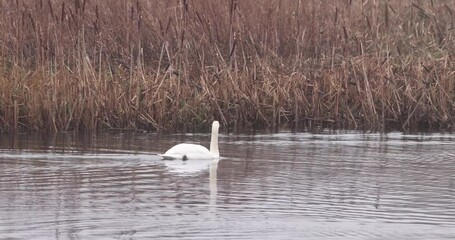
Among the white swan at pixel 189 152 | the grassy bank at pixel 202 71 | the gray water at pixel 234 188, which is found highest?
the grassy bank at pixel 202 71

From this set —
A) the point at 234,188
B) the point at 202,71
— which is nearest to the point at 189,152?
the point at 234,188

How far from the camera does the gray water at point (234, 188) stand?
27.9 feet

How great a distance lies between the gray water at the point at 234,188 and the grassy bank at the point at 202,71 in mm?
503

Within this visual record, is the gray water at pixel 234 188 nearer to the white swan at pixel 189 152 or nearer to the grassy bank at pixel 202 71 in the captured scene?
the white swan at pixel 189 152

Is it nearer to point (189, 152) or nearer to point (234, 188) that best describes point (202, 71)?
point (189, 152)

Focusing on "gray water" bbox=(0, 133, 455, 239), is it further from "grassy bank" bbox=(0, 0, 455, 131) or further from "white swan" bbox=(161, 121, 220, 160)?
"grassy bank" bbox=(0, 0, 455, 131)

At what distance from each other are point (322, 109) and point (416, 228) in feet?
23.9

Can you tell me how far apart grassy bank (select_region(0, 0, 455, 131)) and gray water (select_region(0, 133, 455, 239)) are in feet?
1.65

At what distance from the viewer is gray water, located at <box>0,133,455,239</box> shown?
8.49 meters

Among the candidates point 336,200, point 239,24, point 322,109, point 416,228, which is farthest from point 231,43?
point 416,228

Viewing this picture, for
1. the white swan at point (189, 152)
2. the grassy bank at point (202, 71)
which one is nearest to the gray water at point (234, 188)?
the white swan at point (189, 152)

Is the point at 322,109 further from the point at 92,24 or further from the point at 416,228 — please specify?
the point at 416,228

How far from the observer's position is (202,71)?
50.6 ft

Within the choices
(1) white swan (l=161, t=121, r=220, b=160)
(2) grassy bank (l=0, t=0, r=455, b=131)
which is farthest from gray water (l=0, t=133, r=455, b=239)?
(2) grassy bank (l=0, t=0, r=455, b=131)
